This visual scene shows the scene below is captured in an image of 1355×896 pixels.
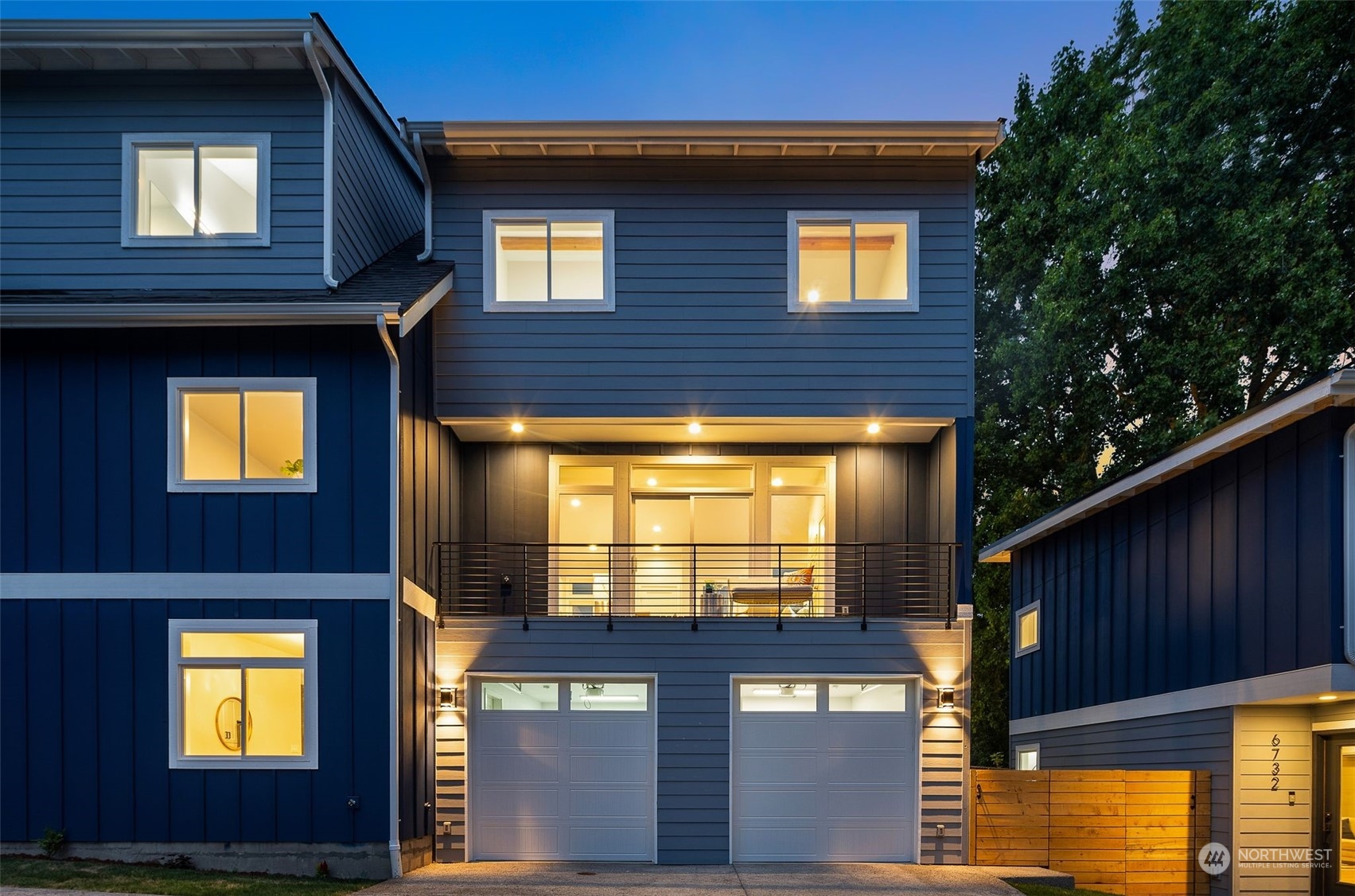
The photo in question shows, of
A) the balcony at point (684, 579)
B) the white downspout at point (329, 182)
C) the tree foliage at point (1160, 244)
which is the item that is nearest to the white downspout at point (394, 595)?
the white downspout at point (329, 182)

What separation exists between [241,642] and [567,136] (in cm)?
641

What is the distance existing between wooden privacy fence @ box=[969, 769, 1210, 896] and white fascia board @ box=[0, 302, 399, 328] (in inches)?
316

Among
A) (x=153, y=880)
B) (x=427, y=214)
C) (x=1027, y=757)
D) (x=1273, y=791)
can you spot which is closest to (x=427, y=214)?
(x=427, y=214)

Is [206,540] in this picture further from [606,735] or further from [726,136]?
[726,136]

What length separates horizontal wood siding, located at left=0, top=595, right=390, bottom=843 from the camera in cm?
1037

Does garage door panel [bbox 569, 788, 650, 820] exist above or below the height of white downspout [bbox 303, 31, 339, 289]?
below

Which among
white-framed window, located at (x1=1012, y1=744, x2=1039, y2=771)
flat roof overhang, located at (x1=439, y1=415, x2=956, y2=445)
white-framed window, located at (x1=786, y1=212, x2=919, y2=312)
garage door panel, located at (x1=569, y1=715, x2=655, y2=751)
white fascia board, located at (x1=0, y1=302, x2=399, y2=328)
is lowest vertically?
white-framed window, located at (x1=1012, y1=744, x2=1039, y2=771)

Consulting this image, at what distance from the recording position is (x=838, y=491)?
46.4 ft

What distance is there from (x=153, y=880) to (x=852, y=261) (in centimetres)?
937

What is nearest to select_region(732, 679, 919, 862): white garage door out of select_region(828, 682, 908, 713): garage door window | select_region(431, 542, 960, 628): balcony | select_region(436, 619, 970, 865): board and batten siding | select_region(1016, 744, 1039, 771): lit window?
select_region(828, 682, 908, 713): garage door window

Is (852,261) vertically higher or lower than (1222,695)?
higher

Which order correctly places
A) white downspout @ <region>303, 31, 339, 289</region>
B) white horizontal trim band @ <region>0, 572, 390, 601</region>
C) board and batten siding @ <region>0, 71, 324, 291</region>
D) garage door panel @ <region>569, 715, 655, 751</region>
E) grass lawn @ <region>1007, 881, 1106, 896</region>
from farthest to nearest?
1. garage door panel @ <region>569, 715, 655, 751</region>
2. board and batten siding @ <region>0, 71, 324, 291</region>
3. white downspout @ <region>303, 31, 339, 289</region>
4. white horizontal trim band @ <region>0, 572, 390, 601</region>
5. grass lawn @ <region>1007, 881, 1106, 896</region>

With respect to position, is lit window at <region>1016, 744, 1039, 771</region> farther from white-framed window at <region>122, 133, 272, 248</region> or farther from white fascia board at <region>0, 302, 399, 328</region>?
white-framed window at <region>122, 133, 272, 248</region>

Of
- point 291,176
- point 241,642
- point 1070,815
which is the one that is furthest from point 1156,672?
point 291,176
